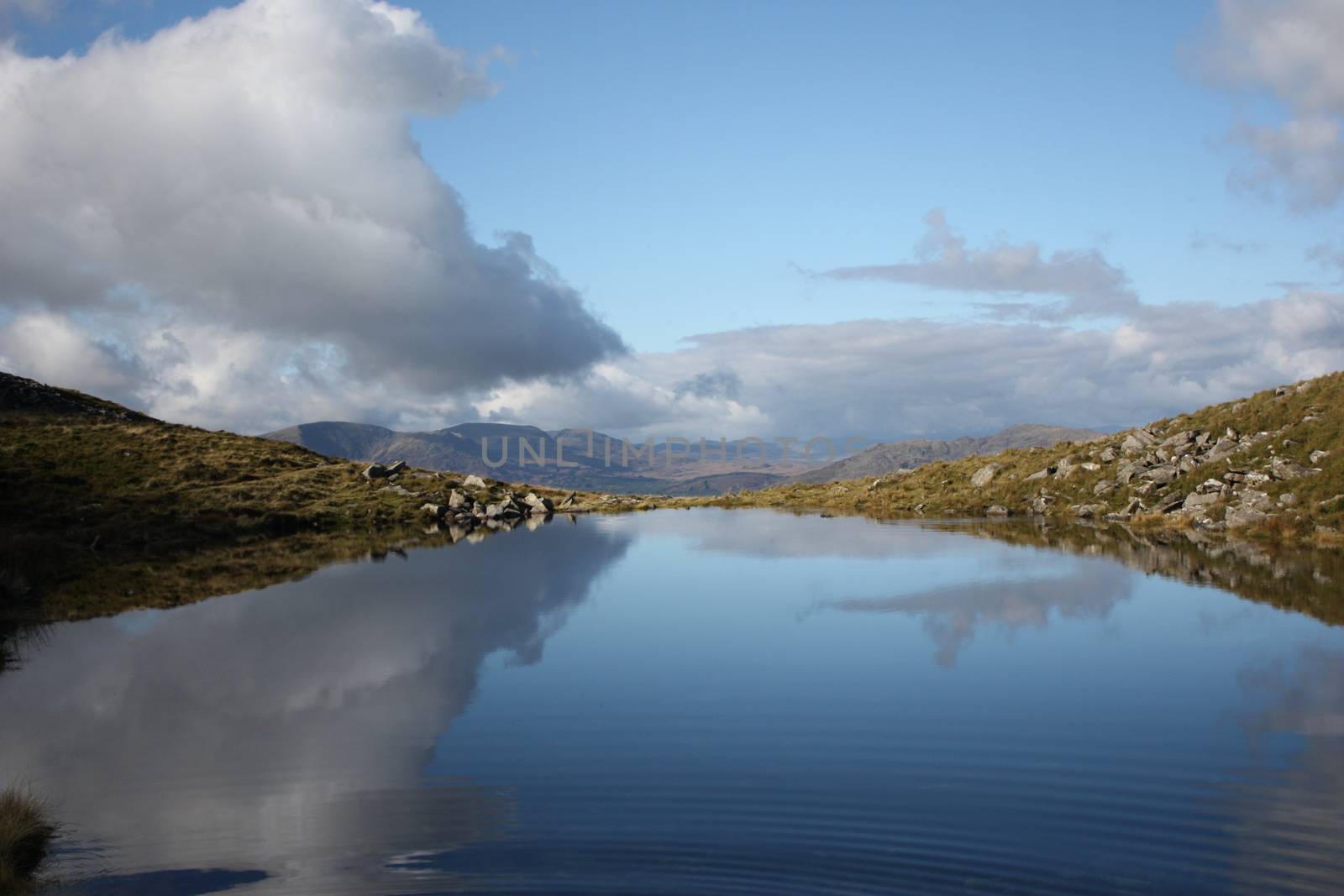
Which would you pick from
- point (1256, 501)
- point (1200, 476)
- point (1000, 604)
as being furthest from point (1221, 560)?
point (1200, 476)

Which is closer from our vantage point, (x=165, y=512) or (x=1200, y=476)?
(x=1200, y=476)

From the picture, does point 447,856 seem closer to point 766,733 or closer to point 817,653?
point 766,733

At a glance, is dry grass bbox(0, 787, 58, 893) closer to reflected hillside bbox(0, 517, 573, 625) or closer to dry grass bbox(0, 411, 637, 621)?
dry grass bbox(0, 411, 637, 621)

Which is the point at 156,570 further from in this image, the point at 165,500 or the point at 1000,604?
the point at 1000,604

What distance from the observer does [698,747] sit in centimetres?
1420

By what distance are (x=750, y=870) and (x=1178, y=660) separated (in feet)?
47.2

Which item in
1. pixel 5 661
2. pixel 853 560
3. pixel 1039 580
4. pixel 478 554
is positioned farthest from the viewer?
pixel 478 554

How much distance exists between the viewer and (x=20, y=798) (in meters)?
11.4

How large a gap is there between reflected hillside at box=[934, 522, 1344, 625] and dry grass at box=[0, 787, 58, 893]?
26.8m

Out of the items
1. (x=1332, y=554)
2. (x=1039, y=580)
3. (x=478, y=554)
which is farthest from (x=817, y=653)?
(x=478, y=554)

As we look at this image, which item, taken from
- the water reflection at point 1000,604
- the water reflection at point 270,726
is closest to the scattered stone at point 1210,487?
the water reflection at point 1000,604

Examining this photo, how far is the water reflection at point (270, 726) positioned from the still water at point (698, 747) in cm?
7

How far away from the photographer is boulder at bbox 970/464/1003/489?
76000mm

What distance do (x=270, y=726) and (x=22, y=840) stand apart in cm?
568
